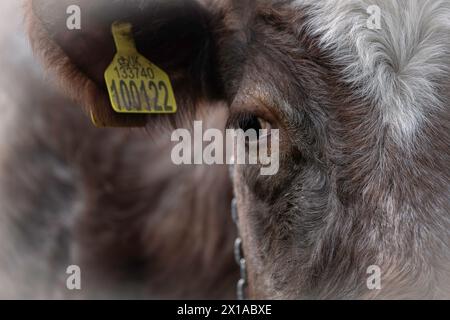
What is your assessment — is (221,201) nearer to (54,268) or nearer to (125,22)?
(54,268)

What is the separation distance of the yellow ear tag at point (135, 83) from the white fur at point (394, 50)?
23.4 inches

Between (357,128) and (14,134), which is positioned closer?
(357,128)

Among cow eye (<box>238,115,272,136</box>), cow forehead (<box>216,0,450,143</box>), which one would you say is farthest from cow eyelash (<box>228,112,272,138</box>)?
cow forehead (<box>216,0,450,143</box>)

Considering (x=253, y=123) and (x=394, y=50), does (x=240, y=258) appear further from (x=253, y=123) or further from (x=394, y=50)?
(x=394, y=50)

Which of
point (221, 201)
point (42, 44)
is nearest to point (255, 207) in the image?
point (42, 44)

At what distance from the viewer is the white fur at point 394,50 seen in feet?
6.35

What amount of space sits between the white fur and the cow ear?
0.48m

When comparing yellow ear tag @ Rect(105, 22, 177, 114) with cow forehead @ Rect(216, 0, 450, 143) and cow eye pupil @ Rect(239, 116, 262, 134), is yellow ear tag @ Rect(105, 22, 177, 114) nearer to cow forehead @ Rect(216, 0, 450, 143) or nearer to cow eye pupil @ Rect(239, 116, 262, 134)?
cow eye pupil @ Rect(239, 116, 262, 134)

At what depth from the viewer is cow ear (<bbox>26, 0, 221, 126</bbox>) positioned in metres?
2.25

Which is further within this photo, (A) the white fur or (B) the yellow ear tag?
(B) the yellow ear tag

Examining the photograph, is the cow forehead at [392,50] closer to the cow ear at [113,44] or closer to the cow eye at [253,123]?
the cow eye at [253,123]

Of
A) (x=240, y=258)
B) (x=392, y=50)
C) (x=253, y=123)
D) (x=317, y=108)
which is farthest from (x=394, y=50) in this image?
(x=240, y=258)

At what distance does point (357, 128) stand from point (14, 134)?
2.32 metres

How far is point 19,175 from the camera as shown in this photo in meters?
3.84
